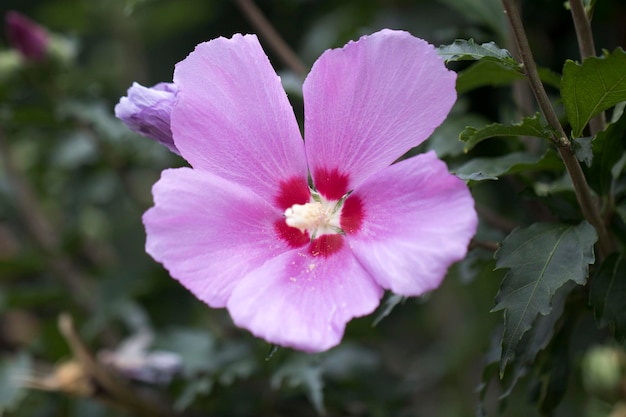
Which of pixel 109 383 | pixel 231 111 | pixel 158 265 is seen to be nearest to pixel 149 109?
pixel 231 111

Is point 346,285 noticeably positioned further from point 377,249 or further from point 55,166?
point 55,166

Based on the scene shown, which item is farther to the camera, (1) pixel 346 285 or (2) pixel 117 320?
(2) pixel 117 320

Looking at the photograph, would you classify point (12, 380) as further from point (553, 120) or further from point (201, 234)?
point (553, 120)

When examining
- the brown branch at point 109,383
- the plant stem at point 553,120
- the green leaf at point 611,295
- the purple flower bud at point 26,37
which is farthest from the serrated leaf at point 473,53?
the purple flower bud at point 26,37

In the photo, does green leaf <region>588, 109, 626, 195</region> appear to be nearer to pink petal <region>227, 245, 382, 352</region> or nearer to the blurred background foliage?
the blurred background foliage

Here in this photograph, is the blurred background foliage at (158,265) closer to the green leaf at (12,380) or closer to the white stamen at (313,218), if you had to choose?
the green leaf at (12,380)

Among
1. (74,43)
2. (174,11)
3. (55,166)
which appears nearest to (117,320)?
(55,166)

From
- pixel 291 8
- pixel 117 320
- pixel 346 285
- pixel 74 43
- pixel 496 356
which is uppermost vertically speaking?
pixel 74 43
